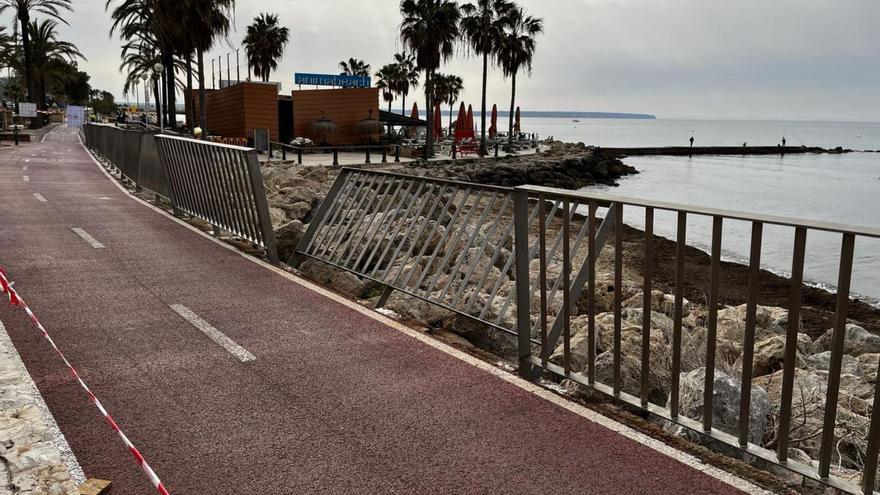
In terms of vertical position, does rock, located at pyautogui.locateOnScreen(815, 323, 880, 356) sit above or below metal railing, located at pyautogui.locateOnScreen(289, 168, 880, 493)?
below

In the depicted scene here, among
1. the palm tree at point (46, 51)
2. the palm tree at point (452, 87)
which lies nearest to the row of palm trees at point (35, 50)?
the palm tree at point (46, 51)

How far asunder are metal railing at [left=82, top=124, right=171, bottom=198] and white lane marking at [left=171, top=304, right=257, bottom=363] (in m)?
7.35

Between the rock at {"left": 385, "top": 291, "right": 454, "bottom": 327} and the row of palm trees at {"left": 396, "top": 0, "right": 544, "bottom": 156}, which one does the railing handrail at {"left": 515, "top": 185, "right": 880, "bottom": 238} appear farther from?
the row of palm trees at {"left": 396, "top": 0, "right": 544, "bottom": 156}

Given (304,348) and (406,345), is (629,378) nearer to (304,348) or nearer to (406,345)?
(406,345)

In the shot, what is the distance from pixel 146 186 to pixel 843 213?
3694 centimetres

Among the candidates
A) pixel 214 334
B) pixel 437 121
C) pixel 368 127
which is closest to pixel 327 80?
pixel 437 121

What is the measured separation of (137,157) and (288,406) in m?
14.6

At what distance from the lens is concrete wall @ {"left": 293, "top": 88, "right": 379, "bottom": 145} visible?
4525 cm

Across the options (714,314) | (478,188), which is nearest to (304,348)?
(478,188)

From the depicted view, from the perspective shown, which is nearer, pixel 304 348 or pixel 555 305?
pixel 304 348

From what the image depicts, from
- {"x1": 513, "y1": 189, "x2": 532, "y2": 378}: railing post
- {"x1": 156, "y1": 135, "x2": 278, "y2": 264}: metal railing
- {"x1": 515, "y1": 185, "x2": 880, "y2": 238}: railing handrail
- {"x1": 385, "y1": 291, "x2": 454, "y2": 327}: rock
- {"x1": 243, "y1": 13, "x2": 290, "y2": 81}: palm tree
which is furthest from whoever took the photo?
{"x1": 243, "y1": 13, "x2": 290, "y2": 81}: palm tree

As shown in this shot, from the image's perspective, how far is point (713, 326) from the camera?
360 cm

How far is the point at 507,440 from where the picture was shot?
389 cm

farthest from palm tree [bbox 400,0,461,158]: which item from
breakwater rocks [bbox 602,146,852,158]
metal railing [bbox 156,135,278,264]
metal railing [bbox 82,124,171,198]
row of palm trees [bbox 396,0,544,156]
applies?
breakwater rocks [bbox 602,146,852,158]
